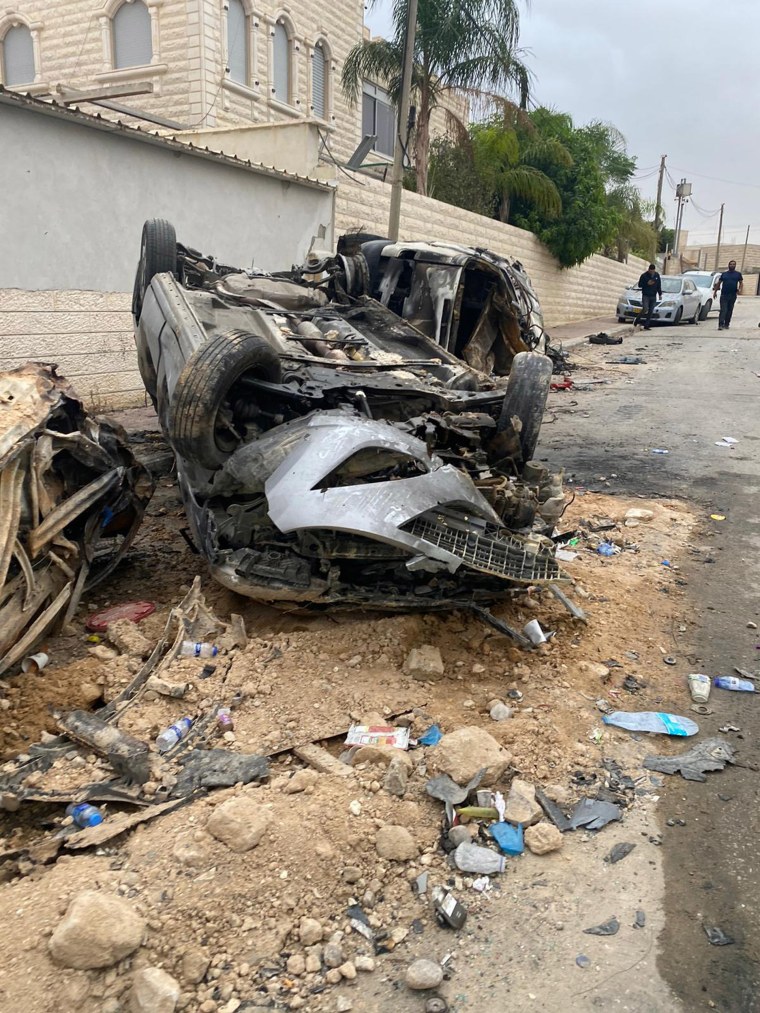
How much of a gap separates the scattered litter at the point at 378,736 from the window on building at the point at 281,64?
54.1 feet

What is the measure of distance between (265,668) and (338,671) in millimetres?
320

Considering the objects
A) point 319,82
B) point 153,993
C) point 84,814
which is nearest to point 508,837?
point 153,993

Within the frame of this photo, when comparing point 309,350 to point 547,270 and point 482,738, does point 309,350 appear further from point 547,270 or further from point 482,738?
point 547,270

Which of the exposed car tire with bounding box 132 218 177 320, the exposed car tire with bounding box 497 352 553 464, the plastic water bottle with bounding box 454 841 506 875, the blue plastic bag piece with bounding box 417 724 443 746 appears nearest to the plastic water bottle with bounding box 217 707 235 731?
the blue plastic bag piece with bounding box 417 724 443 746

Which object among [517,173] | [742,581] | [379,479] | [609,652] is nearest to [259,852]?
[379,479]

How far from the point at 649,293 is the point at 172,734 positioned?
69.8ft

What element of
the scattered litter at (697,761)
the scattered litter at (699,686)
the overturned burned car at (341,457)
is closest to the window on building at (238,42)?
the overturned burned car at (341,457)

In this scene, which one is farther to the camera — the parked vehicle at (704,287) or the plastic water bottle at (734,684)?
the parked vehicle at (704,287)

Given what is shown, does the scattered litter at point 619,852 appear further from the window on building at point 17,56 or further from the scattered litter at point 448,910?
the window on building at point 17,56

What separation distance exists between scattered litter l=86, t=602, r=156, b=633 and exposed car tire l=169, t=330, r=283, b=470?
2.89 ft

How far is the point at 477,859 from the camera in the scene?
237 centimetres

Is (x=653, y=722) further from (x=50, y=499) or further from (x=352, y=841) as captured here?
(x=50, y=499)

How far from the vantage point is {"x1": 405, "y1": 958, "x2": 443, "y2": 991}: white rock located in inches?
76.6

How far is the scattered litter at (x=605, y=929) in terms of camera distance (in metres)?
2.13
